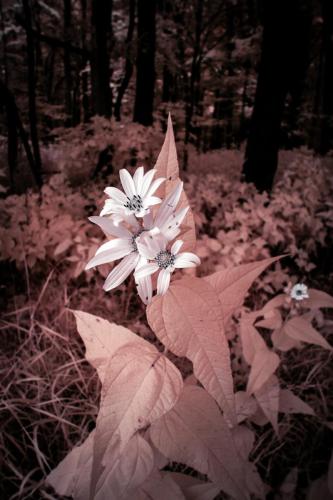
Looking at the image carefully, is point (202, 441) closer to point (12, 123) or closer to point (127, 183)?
point (127, 183)

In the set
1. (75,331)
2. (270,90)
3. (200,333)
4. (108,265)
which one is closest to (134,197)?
(200,333)

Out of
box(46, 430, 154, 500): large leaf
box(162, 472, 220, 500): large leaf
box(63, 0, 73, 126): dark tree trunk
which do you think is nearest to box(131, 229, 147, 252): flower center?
box(46, 430, 154, 500): large leaf

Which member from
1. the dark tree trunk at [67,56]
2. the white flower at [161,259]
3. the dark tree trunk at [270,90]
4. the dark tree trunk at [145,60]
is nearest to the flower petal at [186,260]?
the white flower at [161,259]

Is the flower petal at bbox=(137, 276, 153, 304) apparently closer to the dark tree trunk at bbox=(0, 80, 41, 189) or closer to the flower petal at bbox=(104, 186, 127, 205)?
the flower petal at bbox=(104, 186, 127, 205)

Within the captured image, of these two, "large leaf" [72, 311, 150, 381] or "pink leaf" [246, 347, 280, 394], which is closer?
"large leaf" [72, 311, 150, 381]

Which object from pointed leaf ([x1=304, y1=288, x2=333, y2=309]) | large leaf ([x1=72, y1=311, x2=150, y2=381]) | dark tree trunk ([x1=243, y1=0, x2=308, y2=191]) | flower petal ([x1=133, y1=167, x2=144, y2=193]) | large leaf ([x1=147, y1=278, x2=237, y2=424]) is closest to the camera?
large leaf ([x1=147, y1=278, x2=237, y2=424])

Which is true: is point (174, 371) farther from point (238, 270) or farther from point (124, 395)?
point (238, 270)

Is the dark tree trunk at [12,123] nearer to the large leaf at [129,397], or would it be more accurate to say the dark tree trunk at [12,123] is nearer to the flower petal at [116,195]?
the flower petal at [116,195]

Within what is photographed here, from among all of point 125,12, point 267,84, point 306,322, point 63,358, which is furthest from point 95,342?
point 125,12
